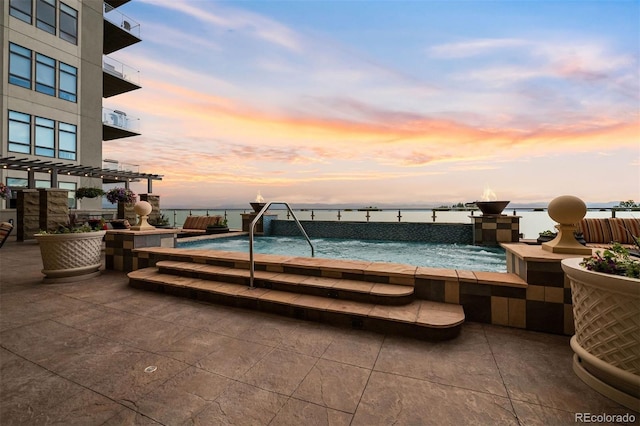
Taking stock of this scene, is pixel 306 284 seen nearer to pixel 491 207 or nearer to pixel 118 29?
pixel 491 207

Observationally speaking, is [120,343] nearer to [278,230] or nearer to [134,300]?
[134,300]

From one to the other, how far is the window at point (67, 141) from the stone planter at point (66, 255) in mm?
14024

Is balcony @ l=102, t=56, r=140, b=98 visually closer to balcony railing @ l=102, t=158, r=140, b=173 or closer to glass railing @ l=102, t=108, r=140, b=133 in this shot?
glass railing @ l=102, t=108, r=140, b=133

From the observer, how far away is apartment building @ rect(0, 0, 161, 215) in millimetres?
11648

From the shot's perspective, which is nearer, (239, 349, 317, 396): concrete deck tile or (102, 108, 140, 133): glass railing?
(239, 349, 317, 396): concrete deck tile

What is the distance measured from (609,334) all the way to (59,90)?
2032 cm

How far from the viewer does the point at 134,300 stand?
3098mm

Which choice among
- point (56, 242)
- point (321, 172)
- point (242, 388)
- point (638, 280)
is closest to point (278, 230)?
point (321, 172)

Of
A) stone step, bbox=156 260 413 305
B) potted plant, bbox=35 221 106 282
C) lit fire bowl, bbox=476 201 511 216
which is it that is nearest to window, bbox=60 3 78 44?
potted plant, bbox=35 221 106 282

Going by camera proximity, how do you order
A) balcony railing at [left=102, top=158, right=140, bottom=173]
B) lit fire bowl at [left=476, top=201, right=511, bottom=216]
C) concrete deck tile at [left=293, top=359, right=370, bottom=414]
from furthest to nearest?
balcony railing at [left=102, top=158, right=140, bottom=173], lit fire bowl at [left=476, top=201, right=511, bottom=216], concrete deck tile at [left=293, top=359, right=370, bottom=414]

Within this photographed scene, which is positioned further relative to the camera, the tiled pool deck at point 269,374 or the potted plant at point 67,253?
the potted plant at point 67,253

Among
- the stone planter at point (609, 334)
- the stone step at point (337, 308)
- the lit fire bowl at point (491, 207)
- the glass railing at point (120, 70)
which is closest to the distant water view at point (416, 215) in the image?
the lit fire bowl at point (491, 207)

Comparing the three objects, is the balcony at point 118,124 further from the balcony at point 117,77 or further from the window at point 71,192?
the window at point 71,192

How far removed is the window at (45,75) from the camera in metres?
12.6
